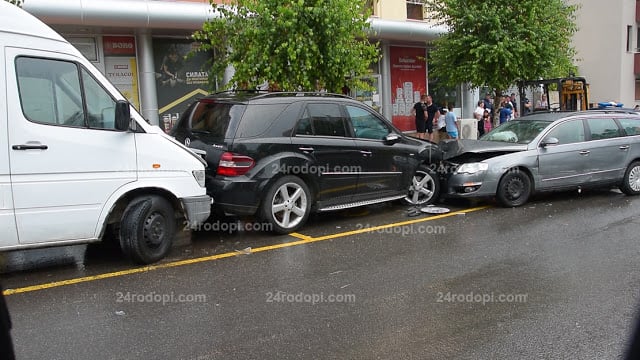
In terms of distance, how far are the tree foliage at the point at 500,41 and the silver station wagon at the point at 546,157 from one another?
13.2 feet

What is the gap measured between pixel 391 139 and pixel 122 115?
4302mm

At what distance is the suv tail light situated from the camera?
695 cm

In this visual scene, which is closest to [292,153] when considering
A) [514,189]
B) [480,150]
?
[480,150]

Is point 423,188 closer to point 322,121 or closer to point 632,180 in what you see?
point 322,121

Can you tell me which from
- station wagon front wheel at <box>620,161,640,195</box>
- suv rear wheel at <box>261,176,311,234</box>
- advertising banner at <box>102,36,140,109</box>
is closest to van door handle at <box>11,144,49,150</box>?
suv rear wheel at <box>261,176,311,234</box>

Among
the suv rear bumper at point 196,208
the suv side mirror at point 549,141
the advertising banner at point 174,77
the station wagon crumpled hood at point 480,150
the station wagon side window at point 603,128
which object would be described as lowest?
the suv rear bumper at point 196,208

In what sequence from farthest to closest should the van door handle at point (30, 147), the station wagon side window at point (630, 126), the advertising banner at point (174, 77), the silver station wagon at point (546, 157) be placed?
the advertising banner at point (174, 77) < the station wagon side window at point (630, 126) < the silver station wagon at point (546, 157) < the van door handle at point (30, 147)

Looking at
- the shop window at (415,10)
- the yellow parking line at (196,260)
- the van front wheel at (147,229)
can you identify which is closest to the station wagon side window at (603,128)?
the yellow parking line at (196,260)

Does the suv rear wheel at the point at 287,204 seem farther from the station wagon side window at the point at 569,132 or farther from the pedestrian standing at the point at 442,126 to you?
the pedestrian standing at the point at 442,126

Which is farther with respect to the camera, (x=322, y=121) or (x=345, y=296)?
(x=322, y=121)

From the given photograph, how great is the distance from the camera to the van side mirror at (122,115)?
565 cm

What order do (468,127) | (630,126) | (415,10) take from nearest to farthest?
(630,126) → (468,127) → (415,10)

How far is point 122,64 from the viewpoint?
1538 cm

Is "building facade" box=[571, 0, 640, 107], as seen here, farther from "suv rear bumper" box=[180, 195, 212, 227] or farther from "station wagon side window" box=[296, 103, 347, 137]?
"suv rear bumper" box=[180, 195, 212, 227]
